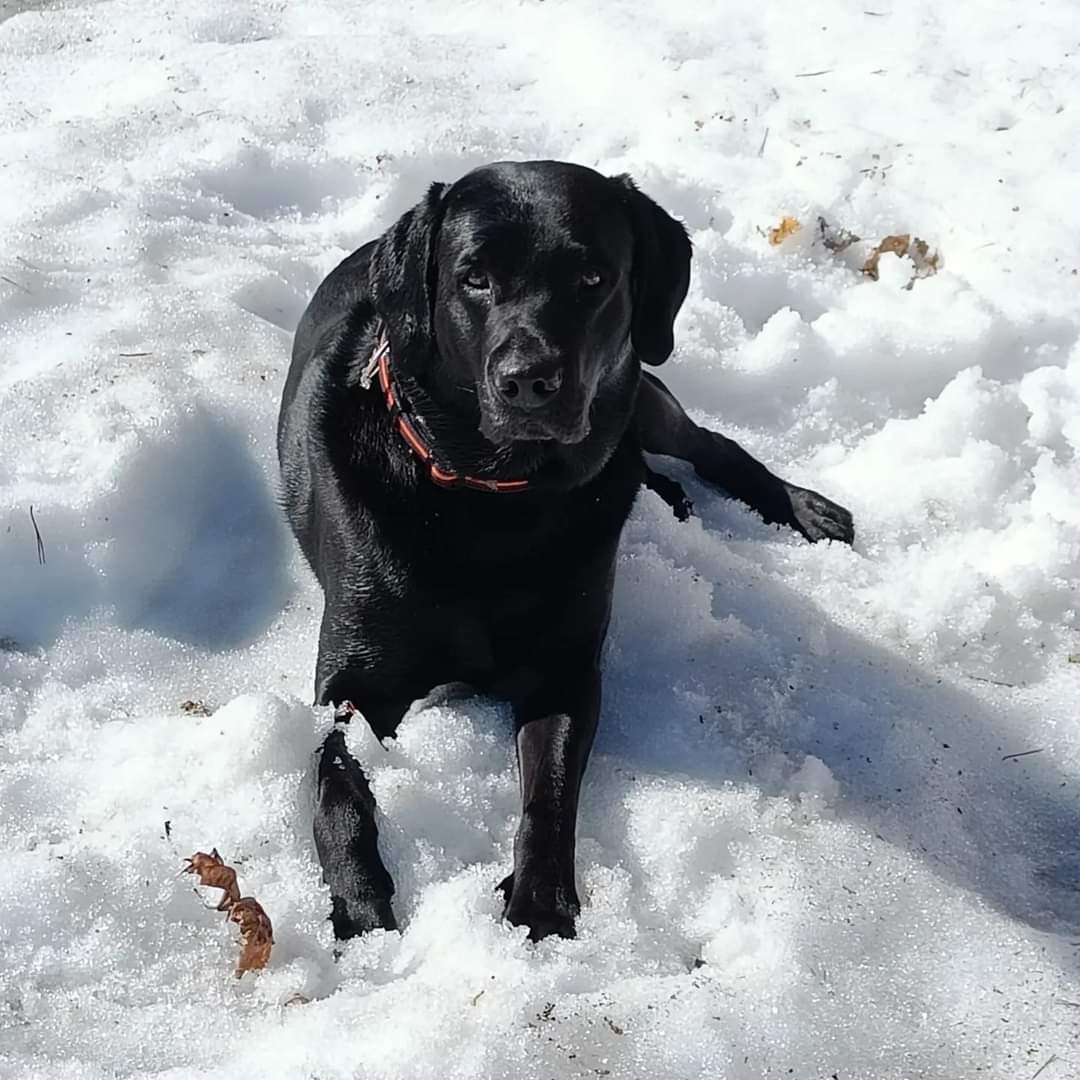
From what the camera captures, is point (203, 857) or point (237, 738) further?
point (237, 738)

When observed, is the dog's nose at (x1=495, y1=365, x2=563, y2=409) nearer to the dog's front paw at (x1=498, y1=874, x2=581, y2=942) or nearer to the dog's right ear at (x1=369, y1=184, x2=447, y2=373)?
the dog's right ear at (x1=369, y1=184, x2=447, y2=373)

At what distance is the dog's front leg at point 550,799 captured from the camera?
7.66 feet

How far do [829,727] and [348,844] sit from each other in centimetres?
106

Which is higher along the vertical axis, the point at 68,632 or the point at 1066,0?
the point at 1066,0

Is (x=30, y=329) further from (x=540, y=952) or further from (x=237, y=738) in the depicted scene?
(x=540, y=952)

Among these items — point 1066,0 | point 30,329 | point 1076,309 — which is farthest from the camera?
point 1066,0

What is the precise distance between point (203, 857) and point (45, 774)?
42cm

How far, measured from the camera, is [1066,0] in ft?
17.8

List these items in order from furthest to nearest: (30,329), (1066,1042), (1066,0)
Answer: (1066,0), (30,329), (1066,1042)

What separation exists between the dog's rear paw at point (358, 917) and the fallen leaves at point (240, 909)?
118 millimetres

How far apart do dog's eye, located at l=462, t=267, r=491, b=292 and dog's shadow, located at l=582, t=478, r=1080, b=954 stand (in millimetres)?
855

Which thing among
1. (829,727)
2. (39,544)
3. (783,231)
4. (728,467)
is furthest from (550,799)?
(783,231)

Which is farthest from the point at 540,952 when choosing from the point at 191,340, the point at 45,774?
the point at 191,340

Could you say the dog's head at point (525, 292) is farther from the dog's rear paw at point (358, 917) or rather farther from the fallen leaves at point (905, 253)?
the fallen leaves at point (905, 253)
